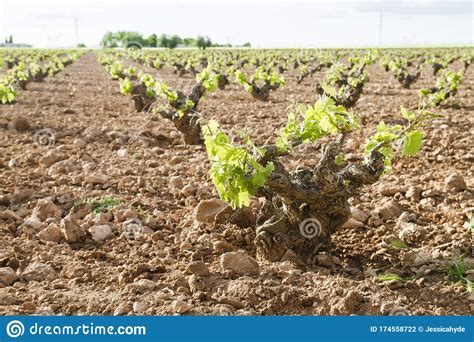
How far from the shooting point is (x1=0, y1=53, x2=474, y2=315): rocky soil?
3.61 m

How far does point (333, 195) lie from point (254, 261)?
696mm

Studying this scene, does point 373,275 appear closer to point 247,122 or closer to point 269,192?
point 269,192

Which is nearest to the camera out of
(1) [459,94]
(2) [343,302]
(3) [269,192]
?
(2) [343,302]

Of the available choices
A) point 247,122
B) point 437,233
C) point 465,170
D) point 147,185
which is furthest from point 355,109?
point 437,233

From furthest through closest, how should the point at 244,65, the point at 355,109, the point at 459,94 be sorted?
the point at 244,65
the point at 459,94
the point at 355,109

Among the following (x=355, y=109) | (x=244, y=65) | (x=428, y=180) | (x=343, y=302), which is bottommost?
(x=343, y=302)

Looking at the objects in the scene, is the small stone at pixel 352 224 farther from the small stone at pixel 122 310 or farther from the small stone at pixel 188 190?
the small stone at pixel 122 310

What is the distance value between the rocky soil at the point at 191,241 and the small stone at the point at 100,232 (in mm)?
11

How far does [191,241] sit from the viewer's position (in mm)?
4586

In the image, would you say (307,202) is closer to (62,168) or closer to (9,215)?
(9,215)

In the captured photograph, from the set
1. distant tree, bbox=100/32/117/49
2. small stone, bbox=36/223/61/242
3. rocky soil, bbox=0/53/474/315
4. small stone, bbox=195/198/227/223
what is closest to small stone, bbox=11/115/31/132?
rocky soil, bbox=0/53/474/315

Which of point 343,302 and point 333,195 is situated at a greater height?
point 333,195

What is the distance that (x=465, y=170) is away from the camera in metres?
6.65

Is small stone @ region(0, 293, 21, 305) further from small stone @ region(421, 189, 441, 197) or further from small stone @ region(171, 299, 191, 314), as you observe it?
small stone @ region(421, 189, 441, 197)
